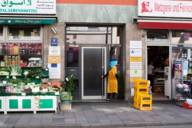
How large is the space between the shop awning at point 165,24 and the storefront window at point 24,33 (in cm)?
406

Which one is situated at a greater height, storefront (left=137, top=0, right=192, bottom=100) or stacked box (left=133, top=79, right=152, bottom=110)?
storefront (left=137, top=0, right=192, bottom=100)

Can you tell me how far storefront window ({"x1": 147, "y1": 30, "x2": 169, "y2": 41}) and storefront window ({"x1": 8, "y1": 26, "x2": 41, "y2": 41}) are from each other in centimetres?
450

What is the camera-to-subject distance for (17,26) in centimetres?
1723

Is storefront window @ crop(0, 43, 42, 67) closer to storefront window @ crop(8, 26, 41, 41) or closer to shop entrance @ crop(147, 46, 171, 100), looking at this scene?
storefront window @ crop(8, 26, 41, 41)

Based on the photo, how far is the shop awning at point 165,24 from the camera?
57.5ft

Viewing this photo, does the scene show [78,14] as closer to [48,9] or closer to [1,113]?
[48,9]

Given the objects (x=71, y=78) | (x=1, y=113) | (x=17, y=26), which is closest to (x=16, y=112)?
(x=1, y=113)

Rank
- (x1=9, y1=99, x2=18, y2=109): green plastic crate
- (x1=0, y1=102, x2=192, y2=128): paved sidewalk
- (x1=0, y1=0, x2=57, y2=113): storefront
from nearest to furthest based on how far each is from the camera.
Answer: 1. (x1=0, y1=102, x2=192, y2=128): paved sidewalk
2. (x1=9, y1=99, x2=18, y2=109): green plastic crate
3. (x1=0, y1=0, x2=57, y2=113): storefront

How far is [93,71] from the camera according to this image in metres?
18.5

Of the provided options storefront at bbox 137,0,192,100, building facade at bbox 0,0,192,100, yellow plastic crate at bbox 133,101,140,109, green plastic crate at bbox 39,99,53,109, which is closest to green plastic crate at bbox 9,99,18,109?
green plastic crate at bbox 39,99,53,109

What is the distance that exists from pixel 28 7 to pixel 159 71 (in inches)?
240

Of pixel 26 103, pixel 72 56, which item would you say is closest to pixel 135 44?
pixel 72 56

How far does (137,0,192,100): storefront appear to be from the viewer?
57.9 ft

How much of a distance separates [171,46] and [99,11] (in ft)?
11.1
